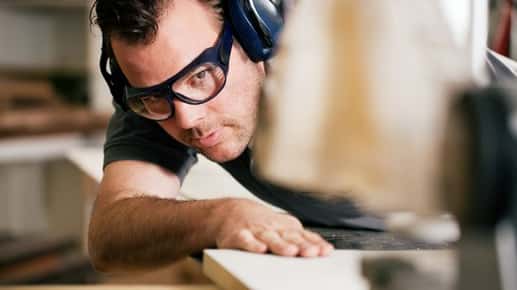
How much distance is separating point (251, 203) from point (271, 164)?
0.24 meters

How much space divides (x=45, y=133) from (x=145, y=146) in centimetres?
111

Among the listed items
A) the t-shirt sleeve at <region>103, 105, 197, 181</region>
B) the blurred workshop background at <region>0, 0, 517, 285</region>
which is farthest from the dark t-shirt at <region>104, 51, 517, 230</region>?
the blurred workshop background at <region>0, 0, 517, 285</region>

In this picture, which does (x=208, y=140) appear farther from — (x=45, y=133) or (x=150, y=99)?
(x=45, y=133)

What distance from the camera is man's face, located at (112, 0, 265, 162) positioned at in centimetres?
46

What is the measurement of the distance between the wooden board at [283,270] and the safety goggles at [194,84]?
0.29 feet

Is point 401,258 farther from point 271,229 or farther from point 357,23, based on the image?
point 271,229

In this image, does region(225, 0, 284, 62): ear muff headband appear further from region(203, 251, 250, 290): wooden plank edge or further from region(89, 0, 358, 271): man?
region(203, 251, 250, 290): wooden plank edge

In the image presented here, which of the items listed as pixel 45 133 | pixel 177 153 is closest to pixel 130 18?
pixel 177 153

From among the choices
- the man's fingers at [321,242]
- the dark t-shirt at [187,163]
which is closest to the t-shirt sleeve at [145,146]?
the dark t-shirt at [187,163]

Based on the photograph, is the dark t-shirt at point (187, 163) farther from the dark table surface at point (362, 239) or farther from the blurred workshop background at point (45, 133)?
the blurred workshop background at point (45, 133)

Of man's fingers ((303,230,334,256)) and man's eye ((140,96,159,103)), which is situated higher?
man's eye ((140,96,159,103))

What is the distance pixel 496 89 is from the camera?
25 centimetres

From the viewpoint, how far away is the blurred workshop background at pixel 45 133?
150 centimetres

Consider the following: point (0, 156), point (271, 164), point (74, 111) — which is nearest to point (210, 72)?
point (271, 164)
